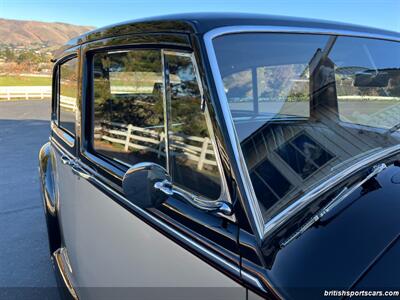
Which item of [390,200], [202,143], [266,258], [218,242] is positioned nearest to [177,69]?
[202,143]

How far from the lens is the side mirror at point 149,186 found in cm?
133

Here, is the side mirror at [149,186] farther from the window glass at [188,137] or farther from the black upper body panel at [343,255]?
the black upper body panel at [343,255]

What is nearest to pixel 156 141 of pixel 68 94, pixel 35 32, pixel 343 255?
pixel 343 255

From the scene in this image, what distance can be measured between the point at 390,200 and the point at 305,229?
37 centimetres

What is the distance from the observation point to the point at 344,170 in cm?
152

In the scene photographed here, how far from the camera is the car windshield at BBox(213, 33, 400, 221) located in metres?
1.40

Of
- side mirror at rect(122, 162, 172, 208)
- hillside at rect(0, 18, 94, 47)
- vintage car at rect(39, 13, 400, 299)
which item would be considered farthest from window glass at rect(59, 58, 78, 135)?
hillside at rect(0, 18, 94, 47)

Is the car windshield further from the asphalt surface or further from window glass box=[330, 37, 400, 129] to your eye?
the asphalt surface

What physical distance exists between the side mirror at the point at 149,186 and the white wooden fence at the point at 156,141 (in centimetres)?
18

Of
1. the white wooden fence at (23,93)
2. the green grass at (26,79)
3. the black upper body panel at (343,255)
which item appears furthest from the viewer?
the green grass at (26,79)

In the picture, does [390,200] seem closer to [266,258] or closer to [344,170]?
[344,170]

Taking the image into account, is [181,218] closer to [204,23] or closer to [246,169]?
[246,169]

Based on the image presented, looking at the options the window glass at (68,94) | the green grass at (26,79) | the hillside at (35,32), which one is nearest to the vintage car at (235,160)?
the window glass at (68,94)

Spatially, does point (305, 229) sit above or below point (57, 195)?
above
